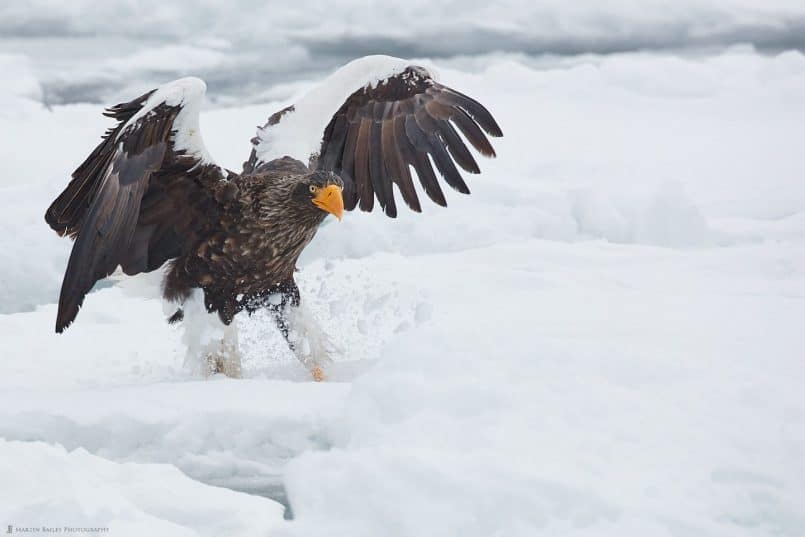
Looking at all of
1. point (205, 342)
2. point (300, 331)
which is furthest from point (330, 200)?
point (205, 342)

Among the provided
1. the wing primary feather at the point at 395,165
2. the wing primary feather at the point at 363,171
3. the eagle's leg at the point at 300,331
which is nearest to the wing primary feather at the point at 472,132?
the wing primary feather at the point at 395,165

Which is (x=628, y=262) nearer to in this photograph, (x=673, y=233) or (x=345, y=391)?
(x=673, y=233)

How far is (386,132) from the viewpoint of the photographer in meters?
6.25

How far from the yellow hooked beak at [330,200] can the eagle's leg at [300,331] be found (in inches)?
27.1

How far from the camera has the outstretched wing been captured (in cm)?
605

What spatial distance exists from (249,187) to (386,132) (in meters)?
1.24

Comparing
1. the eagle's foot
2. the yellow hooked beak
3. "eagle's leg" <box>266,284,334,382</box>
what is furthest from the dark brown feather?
the eagle's foot

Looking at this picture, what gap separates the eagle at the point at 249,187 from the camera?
4691mm

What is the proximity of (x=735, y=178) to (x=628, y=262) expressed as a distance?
6.99m

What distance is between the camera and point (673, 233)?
975 cm

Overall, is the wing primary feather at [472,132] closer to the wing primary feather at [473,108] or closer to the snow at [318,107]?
the wing primary feather at [473,108]

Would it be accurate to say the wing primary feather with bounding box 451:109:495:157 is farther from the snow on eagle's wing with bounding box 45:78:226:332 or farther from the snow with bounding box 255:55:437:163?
the snow on eagle's wing with bounding box 45:78:226:332

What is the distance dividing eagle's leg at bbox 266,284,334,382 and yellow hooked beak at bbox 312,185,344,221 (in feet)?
2.26

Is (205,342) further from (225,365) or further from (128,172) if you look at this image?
(128,172)
